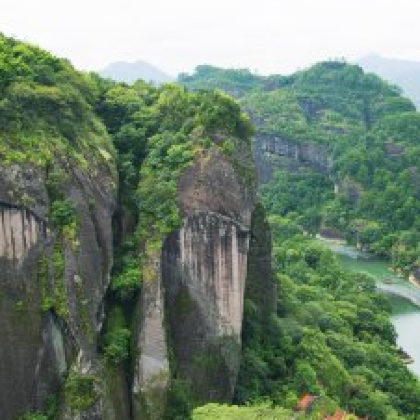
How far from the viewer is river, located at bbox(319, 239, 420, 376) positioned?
154 feet

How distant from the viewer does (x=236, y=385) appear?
25.8m

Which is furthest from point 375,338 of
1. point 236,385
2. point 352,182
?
point 352,182

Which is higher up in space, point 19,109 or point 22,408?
point 19,109

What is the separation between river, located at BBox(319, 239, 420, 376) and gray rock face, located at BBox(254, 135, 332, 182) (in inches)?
652

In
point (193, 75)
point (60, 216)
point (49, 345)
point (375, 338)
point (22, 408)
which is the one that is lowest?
point (375, 338)

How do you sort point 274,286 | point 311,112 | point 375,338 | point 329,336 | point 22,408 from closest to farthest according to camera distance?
point 22,408 → point 274,286 → point 329,336 → point 375,338 → point 311,112

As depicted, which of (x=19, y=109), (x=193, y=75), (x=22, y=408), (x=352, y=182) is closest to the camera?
(x=22, y=408)

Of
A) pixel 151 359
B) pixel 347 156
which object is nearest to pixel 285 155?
pixel 347 156

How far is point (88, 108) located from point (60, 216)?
5.60 m

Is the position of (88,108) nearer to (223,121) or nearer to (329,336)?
(223,121)

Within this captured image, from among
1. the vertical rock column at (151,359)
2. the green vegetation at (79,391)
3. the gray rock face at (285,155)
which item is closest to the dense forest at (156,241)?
the green vegetation at (79,391)

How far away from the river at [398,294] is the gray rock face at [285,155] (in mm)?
16562

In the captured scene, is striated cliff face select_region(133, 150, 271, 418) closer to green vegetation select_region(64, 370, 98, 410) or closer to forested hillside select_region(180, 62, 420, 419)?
forested hillside select_region(180, 62, 420, 419)

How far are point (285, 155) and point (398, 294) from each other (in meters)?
39.8
